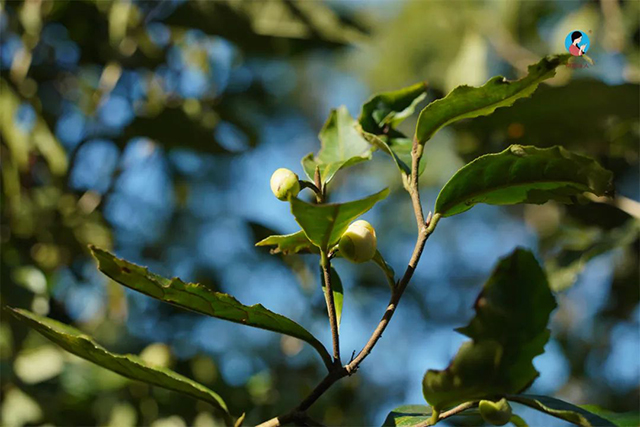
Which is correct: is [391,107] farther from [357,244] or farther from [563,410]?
[563,410]

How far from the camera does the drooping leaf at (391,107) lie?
29.6 inches

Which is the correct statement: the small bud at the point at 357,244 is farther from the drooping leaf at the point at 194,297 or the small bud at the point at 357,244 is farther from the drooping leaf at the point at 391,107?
the drooping leaf at the point at 391,107

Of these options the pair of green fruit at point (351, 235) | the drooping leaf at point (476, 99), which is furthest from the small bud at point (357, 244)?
the drooping leaf at point (476, 99)

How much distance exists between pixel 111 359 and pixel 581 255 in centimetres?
95

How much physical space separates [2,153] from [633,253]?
1467mm

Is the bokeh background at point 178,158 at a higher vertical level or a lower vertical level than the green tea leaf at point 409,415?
higher

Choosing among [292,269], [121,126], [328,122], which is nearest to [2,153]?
[121,126]

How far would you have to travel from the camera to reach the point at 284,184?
22.5 inches

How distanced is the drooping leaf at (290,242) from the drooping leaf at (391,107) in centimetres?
18

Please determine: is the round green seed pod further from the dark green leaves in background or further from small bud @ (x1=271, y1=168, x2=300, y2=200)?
the dark green leaves in background

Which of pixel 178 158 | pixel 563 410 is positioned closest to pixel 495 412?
pixel 563 410

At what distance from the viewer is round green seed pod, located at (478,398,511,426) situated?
491 millimetres

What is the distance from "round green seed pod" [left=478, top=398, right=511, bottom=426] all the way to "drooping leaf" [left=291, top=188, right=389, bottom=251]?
16cm

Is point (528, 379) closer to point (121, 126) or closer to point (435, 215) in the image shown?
point (435, 215)
